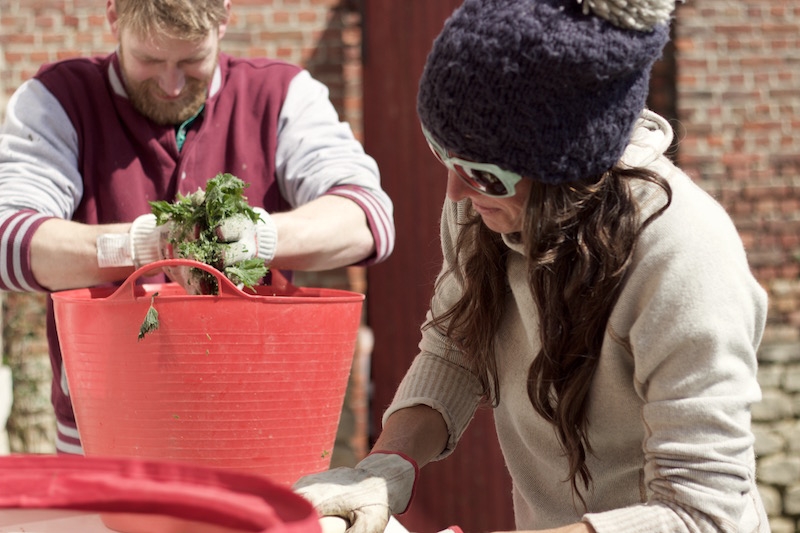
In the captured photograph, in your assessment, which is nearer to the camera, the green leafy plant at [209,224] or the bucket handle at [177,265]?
the bucket handle at [177,265]

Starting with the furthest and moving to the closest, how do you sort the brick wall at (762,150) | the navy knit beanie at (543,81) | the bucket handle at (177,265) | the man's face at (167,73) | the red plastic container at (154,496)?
the brick wall at (762,150) < the man's face at (167,73) < the bucket handle at (177,265) < the navy knit beanie at (543,81) < the red plastic container at (154,496)

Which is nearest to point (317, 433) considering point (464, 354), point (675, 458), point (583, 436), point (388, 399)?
point (464, 354)

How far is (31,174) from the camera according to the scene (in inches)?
90.5

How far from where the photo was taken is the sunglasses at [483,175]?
152 centimetres

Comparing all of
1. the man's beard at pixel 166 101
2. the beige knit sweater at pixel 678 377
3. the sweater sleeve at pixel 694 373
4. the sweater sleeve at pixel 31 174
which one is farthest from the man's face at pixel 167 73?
the sweater sleeve at pixel 694 373

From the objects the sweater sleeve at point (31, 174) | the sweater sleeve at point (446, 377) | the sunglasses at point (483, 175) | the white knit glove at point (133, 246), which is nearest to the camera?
the sunglasses at point (483, 175)

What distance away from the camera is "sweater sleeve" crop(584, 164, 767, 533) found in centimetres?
145

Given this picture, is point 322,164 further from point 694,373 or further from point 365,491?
point 694,373

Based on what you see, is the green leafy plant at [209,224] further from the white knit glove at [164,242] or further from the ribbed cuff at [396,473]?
the ribbed cuff at [396,473]

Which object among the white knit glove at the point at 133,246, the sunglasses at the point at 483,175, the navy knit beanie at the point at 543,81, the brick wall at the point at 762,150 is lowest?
the brick wall at the point at 762,150

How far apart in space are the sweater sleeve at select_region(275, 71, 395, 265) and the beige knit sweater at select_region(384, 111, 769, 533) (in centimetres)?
77

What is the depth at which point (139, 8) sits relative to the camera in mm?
2299

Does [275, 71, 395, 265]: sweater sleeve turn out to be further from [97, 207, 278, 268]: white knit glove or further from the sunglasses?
the sunglasses

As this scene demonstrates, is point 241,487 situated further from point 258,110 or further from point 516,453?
point 258,110
